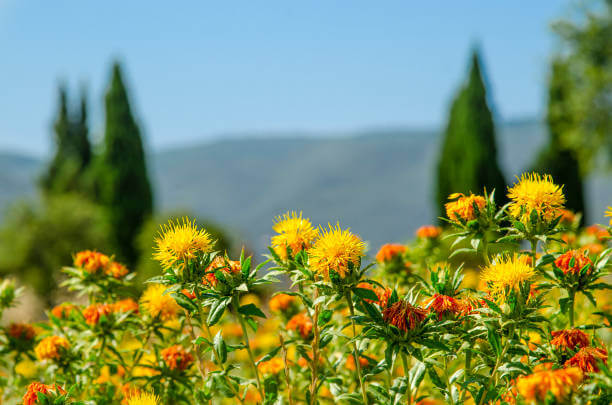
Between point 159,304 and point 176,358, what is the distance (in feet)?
0.71

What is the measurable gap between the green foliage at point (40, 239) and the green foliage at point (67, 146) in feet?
34.4

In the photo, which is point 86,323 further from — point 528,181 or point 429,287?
point 528,181

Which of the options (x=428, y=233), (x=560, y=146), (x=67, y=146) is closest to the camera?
(x=428, y=233)

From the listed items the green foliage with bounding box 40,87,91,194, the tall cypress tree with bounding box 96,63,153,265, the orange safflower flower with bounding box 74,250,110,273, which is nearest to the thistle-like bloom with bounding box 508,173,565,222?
the orange safflower flower with bounding box 74,250,110,273

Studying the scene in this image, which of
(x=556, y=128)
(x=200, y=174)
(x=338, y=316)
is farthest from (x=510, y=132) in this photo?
→ (x=338, y=316)

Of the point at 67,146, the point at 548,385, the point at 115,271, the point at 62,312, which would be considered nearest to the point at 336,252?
the point at 548,385

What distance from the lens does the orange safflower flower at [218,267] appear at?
60.3 inches

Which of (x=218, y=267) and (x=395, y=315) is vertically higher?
(x=218, y=267)

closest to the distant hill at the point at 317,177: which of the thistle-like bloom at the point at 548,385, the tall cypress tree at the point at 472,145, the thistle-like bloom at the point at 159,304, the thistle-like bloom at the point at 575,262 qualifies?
the tall cypress tree at the point at 472,145

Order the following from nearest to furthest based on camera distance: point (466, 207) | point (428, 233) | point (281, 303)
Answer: point (466, 207), point (281, 303), point (428, 233)

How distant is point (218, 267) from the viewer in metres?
1.51

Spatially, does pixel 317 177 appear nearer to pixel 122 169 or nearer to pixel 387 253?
pixel 122 169

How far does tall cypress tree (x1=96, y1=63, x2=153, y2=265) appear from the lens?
667 inches

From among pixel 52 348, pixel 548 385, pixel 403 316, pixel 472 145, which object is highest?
pixel 472 145
